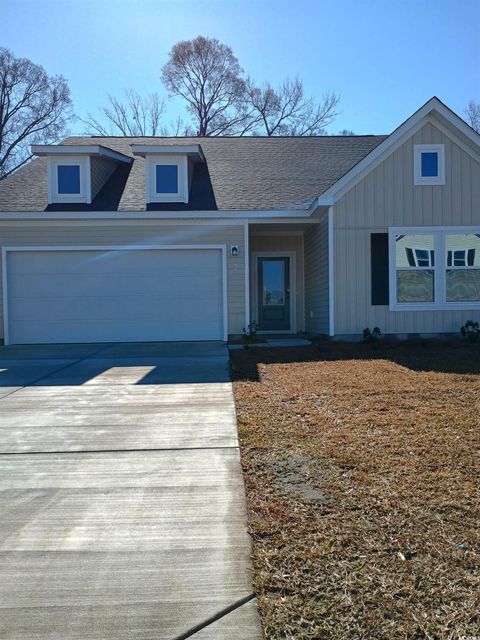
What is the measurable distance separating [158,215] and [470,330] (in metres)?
7.40

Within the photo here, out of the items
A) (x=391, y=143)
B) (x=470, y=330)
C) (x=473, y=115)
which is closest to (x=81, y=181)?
(x=391, y=143)

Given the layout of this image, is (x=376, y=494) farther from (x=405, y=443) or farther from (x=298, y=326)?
(x=298, y=326)

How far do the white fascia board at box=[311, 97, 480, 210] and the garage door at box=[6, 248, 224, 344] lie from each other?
295cm

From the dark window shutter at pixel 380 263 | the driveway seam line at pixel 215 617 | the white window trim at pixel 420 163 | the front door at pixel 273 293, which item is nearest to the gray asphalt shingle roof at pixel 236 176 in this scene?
the dark window shutter at pixel 380 263

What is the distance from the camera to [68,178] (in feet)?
38.3

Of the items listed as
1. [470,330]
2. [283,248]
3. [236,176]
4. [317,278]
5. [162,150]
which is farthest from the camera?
[283,248]

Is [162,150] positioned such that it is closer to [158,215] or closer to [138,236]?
[158,215]

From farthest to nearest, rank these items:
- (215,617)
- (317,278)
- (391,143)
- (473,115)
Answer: (473,115)
(317,278)
(391,143)
(215,617)

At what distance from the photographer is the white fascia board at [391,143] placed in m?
9.83

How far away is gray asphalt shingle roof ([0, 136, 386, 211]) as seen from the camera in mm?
11266

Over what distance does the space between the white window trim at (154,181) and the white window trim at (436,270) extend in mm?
4959

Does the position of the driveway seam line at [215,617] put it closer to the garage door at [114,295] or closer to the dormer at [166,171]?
the garage door at [114,295]

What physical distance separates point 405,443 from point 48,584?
9.02 feet

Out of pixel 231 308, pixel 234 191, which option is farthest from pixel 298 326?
pixel 234 191
